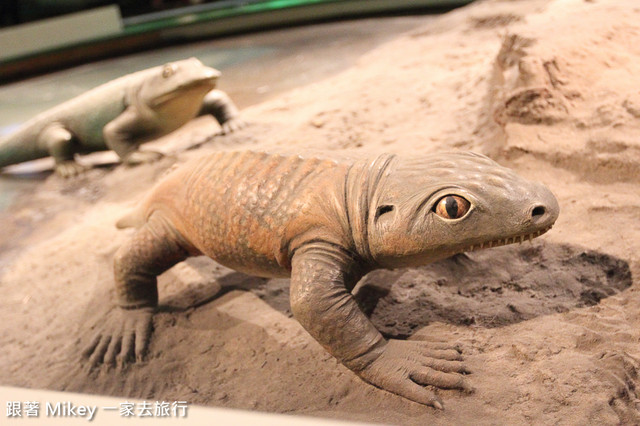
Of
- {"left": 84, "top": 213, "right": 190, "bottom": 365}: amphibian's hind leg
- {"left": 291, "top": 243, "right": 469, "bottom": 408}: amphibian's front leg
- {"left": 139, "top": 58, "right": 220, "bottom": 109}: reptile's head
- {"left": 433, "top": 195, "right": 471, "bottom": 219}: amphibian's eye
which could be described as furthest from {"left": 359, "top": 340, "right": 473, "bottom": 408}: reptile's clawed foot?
{"left": 139, "top": 58, "right": 220, "bottom": 109}: reptile's head

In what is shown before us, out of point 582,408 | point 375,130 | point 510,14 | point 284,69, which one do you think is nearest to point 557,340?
point 582,408

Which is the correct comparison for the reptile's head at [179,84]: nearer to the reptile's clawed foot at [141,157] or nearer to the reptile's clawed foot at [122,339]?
the reptile's clawed foot at [141,157]

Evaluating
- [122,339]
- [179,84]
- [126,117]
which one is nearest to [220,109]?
[179,84]

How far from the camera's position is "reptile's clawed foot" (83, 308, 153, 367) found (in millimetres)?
3000

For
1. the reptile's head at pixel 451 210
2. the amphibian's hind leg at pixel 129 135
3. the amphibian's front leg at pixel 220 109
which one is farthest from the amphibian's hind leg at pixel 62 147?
the reptile's head at pixel 451 210

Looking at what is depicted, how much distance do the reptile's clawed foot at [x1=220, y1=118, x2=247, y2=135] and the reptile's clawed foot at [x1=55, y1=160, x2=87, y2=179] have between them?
1615 mm

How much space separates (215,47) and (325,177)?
816 cm

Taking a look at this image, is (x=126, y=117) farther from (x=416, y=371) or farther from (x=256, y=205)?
(x=416, y=371)

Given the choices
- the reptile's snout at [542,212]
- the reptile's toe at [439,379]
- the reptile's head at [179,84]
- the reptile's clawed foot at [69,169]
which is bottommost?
the reptile's clawed foot at [69,169]

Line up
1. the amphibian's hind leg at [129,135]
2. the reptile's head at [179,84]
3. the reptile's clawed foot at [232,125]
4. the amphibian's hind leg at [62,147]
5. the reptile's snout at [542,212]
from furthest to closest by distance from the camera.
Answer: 1. the amphibian's hind leg at [62,147]
2. the reptile's clawed foot at [232,125]
3. the amphibian's hind leg at [129,135]
4. the reptile's head at [179,84]
5. the reptile's snout at [542,212]

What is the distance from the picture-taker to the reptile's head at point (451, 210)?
6.98ft

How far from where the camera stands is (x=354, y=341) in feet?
7.54

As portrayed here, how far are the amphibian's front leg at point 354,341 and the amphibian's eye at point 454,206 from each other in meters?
0.53

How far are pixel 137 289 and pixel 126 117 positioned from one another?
3.06 m
